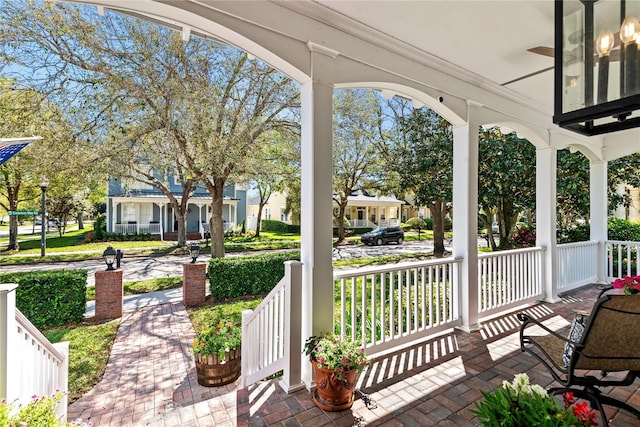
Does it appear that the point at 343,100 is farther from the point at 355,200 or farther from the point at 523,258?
the point at 355,200

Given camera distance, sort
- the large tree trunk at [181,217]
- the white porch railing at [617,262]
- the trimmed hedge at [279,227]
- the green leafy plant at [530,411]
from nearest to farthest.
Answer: the green leafy plant at [530,411]
the white porch railing at [617,262]
the large tree trunk at [181,217]
the trimmed hedge at [279,227]

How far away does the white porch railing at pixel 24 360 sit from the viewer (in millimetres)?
1700

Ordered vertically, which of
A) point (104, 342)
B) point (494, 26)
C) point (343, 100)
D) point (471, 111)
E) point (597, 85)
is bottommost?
point (104, 342)

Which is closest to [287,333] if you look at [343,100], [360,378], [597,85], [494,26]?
[360,378]

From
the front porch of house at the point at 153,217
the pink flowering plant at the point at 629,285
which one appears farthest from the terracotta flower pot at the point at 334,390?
the front porch of house at the point at 153,217

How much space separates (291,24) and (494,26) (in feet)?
6.25

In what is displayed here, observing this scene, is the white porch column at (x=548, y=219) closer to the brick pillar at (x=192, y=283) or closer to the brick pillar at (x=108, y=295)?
the brick pillar at (x=192, y=283)

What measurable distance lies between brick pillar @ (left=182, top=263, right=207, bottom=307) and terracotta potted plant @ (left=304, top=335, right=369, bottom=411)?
15.2ft

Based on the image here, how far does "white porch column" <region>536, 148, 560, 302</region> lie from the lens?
4926 mm

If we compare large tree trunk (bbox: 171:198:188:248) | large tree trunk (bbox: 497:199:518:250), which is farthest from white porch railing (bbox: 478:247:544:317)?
large tree trunk (bbox: 171:198:188:248)

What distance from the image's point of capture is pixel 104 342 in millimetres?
4512

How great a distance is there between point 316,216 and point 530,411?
183 cm

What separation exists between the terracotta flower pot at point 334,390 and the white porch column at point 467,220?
2.19m

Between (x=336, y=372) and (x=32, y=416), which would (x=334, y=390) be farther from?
(x=32, y=416)
